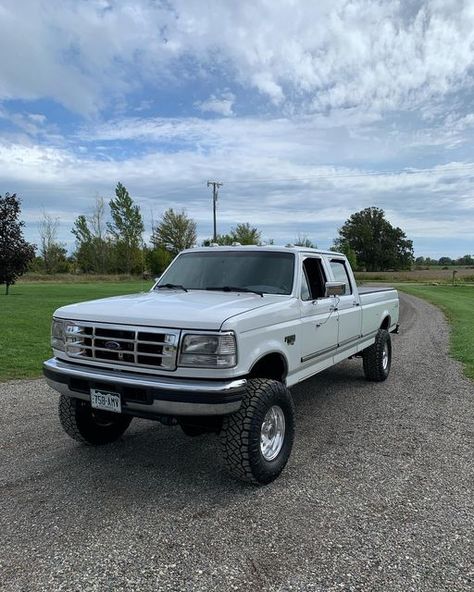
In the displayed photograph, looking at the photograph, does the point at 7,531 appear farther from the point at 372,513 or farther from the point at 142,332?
the point at 372,513

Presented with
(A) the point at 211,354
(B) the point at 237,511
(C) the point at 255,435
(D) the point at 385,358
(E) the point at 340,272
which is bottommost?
(B) the point at 237,511

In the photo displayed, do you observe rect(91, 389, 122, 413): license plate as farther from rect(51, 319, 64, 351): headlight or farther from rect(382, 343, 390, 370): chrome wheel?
rect(382, 343, 390, 370): chrome wheel

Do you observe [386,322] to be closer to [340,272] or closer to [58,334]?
[340,272]

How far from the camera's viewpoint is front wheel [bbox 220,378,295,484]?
3770 mm

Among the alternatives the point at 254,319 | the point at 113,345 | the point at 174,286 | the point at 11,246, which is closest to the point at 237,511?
the point at 254,319

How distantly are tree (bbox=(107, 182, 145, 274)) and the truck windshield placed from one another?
6741cm

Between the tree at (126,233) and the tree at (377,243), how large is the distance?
50.6 metres

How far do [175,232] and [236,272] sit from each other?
223 ft

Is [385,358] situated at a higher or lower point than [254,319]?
lower

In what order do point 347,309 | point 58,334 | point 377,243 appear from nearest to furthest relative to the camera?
point 58,334
point 347,309
point 377,243

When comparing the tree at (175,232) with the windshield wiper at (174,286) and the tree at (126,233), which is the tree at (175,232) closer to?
the tree at (126,233)

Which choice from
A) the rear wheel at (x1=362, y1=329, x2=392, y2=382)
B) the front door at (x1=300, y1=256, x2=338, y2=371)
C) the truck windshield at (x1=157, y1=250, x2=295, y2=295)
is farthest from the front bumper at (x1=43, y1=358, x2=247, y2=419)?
the rear wheel at (x1=362, y1=329, x2=392, y2=382)

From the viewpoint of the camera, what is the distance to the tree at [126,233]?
71812mm

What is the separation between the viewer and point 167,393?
11.8ft
